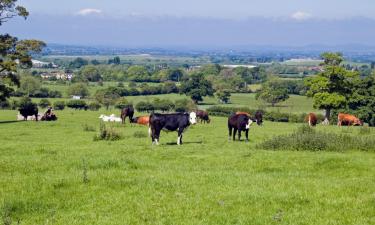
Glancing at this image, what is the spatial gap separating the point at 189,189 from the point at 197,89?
102m

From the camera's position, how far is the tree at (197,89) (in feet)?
377

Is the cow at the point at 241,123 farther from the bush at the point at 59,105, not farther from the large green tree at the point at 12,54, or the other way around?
the bush at the point at 59,105

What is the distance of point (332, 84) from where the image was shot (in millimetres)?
58125

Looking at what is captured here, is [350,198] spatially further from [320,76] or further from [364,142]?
[320,76]

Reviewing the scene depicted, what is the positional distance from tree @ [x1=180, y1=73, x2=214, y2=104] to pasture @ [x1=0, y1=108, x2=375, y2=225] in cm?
9400

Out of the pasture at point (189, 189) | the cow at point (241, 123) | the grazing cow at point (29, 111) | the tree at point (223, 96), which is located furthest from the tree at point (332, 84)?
the tree at point (223, 96)

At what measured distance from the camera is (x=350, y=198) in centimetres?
1295

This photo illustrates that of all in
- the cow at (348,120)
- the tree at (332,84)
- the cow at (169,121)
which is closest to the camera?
the cow at (169,121)

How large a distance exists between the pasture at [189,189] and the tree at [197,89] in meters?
94.0

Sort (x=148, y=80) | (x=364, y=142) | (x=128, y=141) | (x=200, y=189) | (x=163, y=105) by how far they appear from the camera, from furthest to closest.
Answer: (x=148, y=80) → (x=163, y=105) → (x=128, y=141) → (x=364, y=142) → (x=200, y=189)

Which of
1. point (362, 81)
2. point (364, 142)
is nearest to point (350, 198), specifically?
point (364, 142)

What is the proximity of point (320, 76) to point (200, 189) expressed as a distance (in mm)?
47559

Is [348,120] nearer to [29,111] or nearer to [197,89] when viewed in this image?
[29,111]

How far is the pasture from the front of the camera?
457 inches
